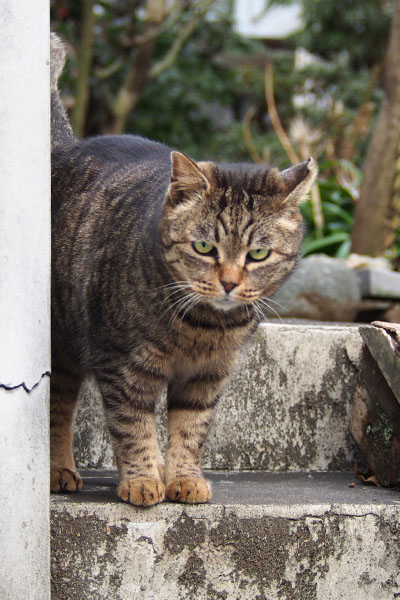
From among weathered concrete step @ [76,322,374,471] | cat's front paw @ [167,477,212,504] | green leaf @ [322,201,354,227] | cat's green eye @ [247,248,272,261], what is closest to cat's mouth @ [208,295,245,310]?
cat's green eye @ [247,248,272,261]

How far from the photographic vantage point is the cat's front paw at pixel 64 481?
7.45 feet

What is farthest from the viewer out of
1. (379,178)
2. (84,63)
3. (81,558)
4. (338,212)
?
(84,63)

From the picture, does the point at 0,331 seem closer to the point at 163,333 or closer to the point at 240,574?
the point at 163,333

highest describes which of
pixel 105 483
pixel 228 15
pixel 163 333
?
pixel 228 15

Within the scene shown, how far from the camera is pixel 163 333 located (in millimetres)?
2182

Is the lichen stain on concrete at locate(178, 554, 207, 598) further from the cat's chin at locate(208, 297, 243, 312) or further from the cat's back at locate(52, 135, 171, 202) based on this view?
the cat's back at locate(52, 135, 171, 202)

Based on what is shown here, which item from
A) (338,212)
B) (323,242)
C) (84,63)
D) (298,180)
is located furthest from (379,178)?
(298,180)

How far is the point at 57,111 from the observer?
283cm

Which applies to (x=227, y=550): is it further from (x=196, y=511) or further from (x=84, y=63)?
(x=84, y=63)

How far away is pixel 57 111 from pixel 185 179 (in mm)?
925

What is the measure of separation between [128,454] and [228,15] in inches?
438

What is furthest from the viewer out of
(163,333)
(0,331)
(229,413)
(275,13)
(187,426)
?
(275,13)

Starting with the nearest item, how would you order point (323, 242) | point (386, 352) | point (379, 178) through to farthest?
point (386, 352) → point (379, 178) → point (323, 242)

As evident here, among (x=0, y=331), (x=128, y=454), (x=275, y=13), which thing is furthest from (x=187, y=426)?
(x=275, y=13)
